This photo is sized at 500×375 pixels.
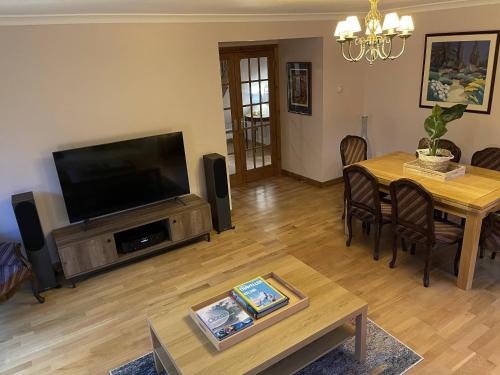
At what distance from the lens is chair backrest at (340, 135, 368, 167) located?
5008mm

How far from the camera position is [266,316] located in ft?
7.63

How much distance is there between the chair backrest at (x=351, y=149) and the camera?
5.01 metres

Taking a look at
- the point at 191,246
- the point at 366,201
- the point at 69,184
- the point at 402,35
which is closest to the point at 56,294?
the point at 69,184

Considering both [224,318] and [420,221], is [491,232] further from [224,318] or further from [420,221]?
[224,318]

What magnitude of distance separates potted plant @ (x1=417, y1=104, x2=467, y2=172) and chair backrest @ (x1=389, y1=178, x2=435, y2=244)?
0.61 metres

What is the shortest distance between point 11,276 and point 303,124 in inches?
168

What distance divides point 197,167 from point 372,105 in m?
2.89

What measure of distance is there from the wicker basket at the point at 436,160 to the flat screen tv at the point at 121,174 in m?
2.47

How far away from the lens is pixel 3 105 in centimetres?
345

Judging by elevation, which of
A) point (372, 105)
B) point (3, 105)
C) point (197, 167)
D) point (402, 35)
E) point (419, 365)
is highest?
point (402, 35)

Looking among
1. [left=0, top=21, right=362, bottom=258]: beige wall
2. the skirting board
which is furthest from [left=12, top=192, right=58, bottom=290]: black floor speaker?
the skirting board

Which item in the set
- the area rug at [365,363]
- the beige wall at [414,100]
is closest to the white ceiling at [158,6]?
the beige wall at [414,100]

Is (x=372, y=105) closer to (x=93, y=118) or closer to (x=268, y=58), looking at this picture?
(x=268, y=58)

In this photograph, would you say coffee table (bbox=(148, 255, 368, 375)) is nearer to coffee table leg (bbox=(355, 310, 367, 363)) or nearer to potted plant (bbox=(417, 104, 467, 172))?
coffee table leg (bbox=(355, 310, 367, 363))
